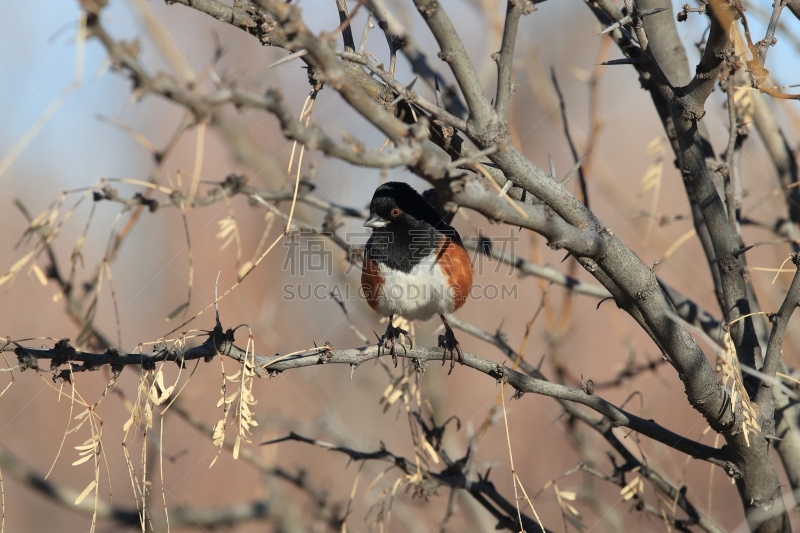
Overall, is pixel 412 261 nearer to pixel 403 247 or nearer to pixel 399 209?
pixel 403 247

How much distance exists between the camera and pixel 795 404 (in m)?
1.85

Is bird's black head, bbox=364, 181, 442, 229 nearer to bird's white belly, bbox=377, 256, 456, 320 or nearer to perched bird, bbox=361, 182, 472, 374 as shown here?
perched bird, bbox=361, 182, 472, 374

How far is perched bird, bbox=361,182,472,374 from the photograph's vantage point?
248 centimetres

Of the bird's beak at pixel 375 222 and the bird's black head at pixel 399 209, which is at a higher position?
the bird's black head at pixel 399 209

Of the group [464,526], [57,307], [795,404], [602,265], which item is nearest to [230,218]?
[602,265]

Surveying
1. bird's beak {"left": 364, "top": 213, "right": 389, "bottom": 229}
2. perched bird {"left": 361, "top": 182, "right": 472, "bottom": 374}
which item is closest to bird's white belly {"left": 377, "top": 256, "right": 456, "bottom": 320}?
perched bird {"left": 361, "top": 182, "right": 472, "bottom": 374}

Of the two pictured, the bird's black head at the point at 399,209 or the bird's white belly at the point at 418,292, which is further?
the bird's black head at the point at 399,209

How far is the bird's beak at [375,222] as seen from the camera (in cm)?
253

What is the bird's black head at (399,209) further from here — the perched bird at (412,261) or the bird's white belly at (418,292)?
the bird's white belly at (418,292)

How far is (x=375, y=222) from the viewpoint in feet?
8.36

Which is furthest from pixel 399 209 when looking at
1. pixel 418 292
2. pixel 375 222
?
pixel 418 292

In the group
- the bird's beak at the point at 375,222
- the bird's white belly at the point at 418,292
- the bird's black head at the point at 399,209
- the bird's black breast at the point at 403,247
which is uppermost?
the bird's black head at the point at 399,209

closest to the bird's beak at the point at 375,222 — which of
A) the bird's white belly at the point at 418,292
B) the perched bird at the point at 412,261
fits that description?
the perched bird at the point at 412,261

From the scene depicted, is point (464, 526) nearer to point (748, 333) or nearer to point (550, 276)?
point (550, 276)
